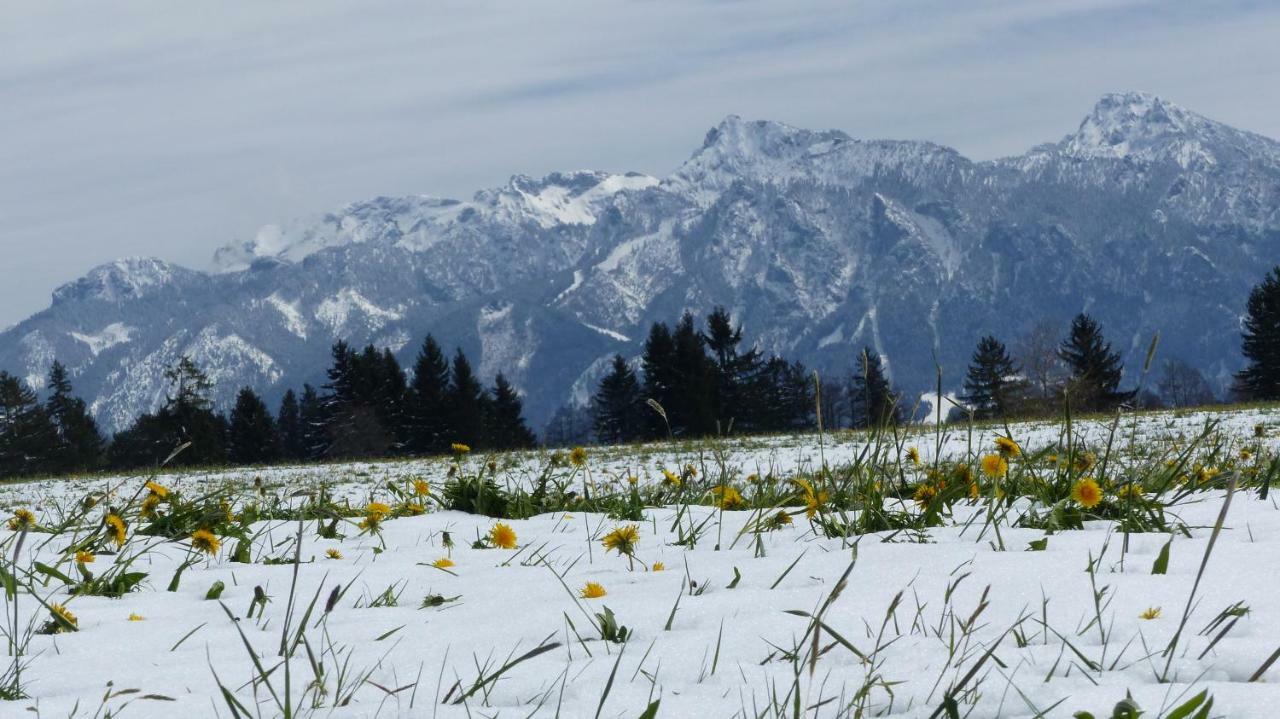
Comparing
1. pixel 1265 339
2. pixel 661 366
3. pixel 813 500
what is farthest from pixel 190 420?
pixel 1265 339

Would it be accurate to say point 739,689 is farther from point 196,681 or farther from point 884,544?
point 884,544

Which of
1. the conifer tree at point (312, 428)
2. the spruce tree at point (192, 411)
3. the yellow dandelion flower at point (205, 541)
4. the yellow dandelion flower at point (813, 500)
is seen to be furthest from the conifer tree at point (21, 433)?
the yellow dandelion flower at point (813, 500)

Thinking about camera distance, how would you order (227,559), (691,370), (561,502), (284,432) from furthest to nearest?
(284,432)
(691,370)
(561,502)
(227,559)

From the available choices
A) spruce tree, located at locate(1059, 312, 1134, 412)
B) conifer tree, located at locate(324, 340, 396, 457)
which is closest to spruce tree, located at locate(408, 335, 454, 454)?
conifer tree, located at locate(324, 340, 396, 457)

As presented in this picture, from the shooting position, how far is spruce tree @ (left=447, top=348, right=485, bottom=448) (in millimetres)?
62250

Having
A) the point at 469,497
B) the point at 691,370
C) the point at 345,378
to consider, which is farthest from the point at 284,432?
the point at 469,497

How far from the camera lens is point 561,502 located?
5.43 metres

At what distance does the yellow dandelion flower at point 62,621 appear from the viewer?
2.55 m

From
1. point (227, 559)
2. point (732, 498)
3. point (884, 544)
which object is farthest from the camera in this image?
point (732, 498)

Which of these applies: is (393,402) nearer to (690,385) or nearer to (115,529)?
(690,385)

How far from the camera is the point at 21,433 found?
222ft

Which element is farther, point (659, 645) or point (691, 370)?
point (691, 370)

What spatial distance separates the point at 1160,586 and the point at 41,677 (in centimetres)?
264

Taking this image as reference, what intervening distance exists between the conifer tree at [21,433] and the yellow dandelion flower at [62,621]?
73.8 meters
